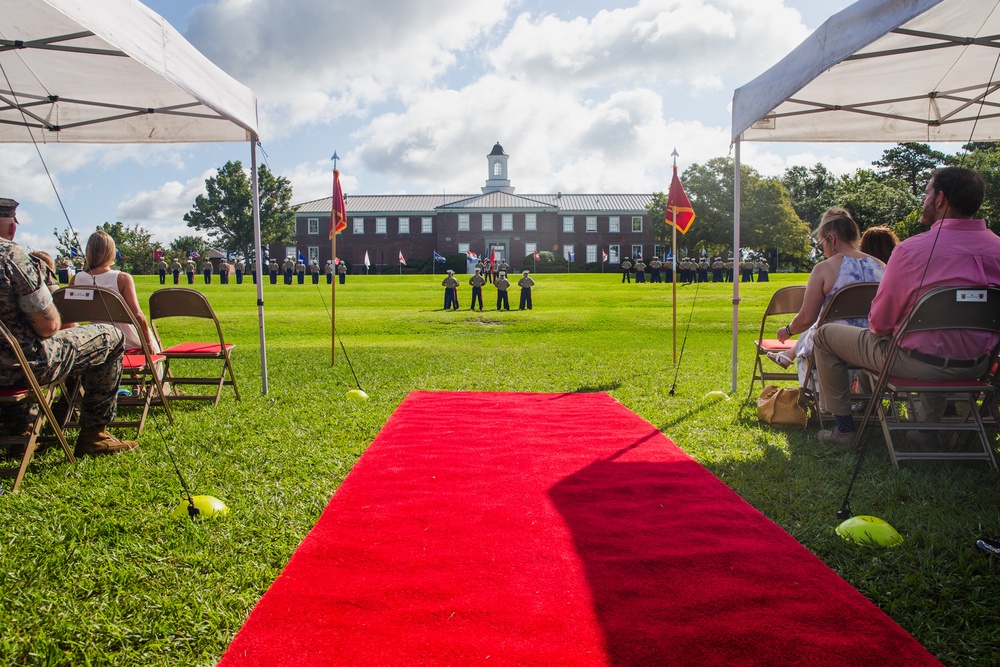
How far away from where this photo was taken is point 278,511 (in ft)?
12.8

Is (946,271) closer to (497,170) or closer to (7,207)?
(7,207)

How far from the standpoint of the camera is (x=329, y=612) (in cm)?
278

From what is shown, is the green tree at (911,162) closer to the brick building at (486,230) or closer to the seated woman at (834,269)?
the brick building at (486,230)

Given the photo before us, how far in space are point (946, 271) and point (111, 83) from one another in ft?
24.2

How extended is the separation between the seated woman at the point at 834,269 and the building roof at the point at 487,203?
213ft

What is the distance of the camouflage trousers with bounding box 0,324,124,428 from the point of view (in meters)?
4.71

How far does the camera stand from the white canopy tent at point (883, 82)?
4.83 metres

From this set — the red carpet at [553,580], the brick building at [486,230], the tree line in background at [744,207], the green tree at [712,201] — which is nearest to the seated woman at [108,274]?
the red carpet at [553,580]

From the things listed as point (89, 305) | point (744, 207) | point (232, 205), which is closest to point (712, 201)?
point (744, 207)

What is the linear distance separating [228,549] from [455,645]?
1.37 metres

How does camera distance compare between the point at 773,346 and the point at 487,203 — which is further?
the point at 487,203

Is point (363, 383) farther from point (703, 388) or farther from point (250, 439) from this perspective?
point (703, 388)

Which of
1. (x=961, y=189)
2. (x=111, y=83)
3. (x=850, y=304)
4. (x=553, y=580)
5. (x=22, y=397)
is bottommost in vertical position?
(x=553, y=580)

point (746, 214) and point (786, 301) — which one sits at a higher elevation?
point (746, 214)
